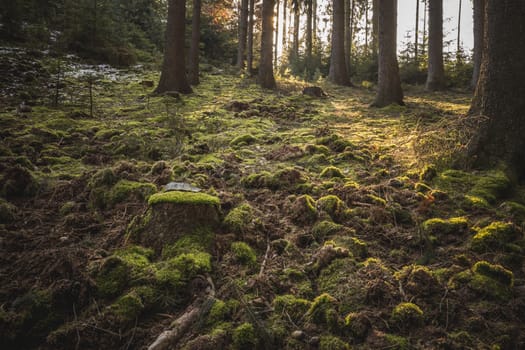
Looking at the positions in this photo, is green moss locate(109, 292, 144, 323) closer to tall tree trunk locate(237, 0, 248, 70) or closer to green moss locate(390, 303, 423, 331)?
green moss locate(390, 303, 423, 331)

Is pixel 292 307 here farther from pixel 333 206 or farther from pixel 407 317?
pixel 333 206

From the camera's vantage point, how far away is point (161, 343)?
216 centimetres

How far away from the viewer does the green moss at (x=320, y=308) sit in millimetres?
2348

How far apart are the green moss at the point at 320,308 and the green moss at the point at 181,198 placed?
1.55 m

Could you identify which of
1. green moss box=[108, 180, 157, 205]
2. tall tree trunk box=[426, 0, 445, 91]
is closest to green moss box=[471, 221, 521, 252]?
green moss box=[108, 180, 157, 205]

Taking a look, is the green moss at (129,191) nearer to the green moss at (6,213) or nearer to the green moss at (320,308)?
the green moss at (6,213)

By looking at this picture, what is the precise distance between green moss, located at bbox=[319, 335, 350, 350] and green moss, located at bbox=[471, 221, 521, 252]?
170 centimetres

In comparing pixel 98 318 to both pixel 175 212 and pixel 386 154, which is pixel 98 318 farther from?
pixel 386 154

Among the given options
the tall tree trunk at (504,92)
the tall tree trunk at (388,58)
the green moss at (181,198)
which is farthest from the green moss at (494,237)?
the tall tree trunk at (388,58)

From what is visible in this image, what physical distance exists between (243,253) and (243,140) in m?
4.04

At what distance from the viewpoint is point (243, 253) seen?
10.3 feet

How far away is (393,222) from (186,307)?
7.87 feet

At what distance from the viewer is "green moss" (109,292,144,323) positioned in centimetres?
236

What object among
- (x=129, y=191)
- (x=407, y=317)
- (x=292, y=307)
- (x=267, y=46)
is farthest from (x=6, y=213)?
(x=267, y=46)
